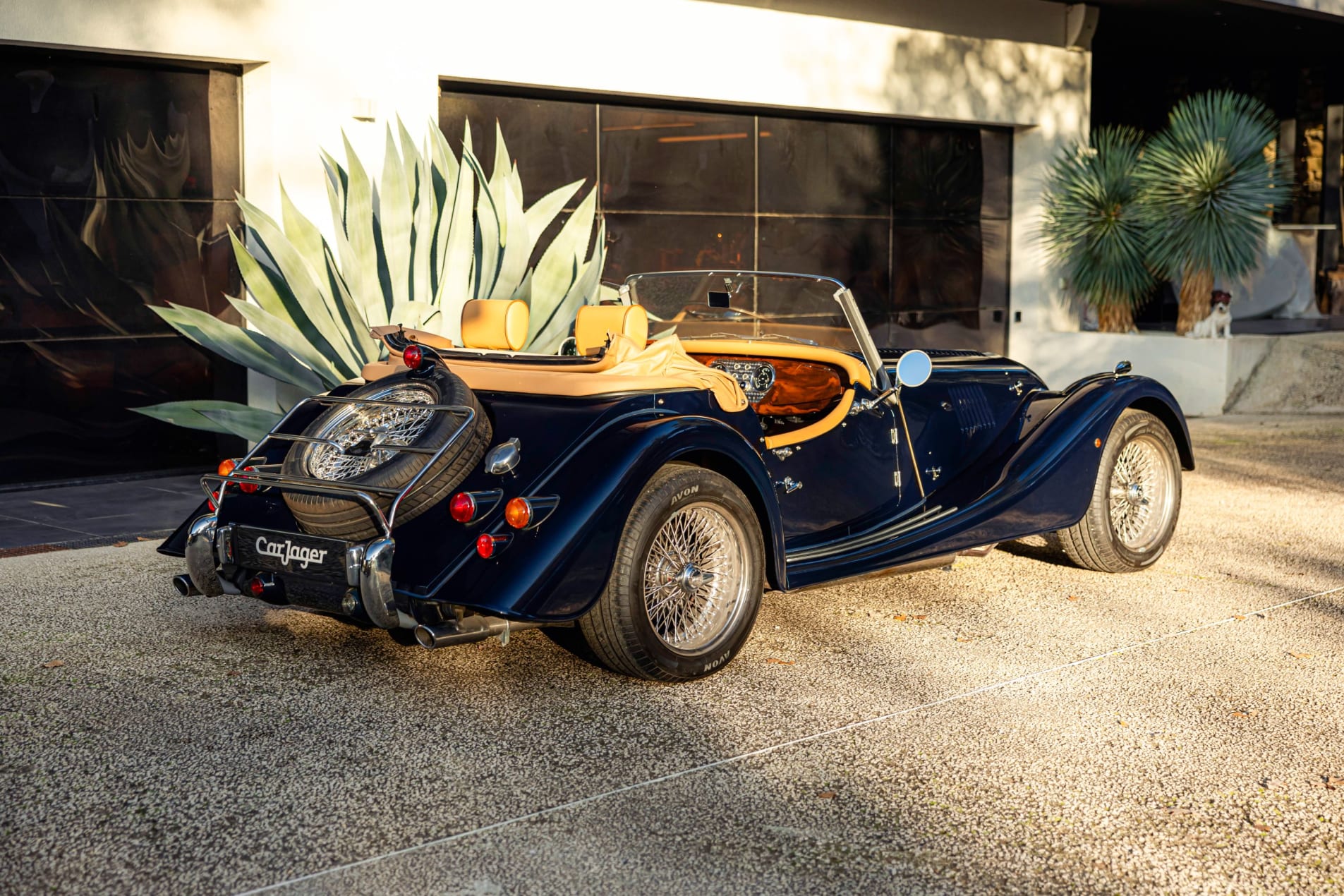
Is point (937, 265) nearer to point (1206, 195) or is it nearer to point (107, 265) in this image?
point (1206, 195)

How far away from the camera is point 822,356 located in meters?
5.66

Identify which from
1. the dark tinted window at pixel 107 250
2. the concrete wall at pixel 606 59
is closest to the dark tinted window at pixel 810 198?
the concrete wall at pixel 606 59

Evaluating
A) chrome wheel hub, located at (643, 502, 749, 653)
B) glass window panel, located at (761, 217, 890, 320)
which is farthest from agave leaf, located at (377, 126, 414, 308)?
glass window panel, located at (761, 217, 890, 320)

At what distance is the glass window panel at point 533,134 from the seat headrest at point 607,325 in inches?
257

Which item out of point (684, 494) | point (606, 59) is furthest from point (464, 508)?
point (606, 59)

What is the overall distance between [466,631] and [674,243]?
8.86m

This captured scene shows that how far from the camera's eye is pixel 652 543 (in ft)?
14.9

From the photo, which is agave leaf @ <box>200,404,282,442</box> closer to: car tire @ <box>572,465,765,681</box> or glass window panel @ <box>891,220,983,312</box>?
car tire @ <box>572,465,765,681</box>

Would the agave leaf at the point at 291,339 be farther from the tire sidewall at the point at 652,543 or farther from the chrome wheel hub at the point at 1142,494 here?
the chrome wheel hub at the point at 1142,494

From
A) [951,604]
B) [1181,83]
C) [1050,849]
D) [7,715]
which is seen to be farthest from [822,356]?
[1181,83]

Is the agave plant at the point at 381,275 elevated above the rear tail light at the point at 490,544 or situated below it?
above

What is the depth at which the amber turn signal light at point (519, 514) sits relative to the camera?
424cm

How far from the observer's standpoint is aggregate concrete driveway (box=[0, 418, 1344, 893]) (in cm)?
331

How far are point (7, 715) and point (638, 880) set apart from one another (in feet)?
7.98
